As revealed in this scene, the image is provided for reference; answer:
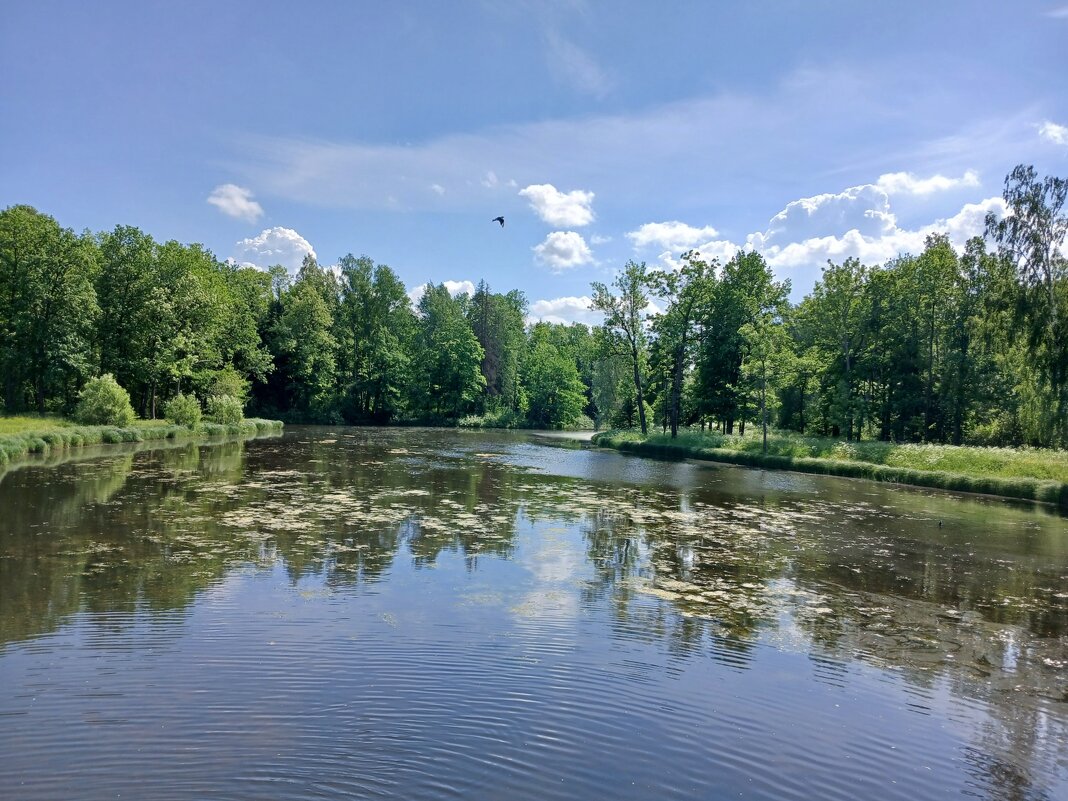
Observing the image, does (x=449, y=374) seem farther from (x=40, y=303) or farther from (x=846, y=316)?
(x=846, y=316)

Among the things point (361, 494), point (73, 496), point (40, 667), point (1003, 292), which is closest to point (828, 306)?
point (1003, 292)

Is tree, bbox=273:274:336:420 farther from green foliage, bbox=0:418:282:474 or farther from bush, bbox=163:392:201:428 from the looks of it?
bush, bbox=163:392:201:428

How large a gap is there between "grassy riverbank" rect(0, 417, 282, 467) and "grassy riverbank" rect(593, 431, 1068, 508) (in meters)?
29.1

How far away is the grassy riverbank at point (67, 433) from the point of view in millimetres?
26734

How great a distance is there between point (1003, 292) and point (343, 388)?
59.9m

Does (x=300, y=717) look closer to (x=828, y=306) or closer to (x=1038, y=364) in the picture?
(x=1038, y=364)

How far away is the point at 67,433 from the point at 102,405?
5900 mm

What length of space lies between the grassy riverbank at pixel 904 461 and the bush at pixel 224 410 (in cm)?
2861

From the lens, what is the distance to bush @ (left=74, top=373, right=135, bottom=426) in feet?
118

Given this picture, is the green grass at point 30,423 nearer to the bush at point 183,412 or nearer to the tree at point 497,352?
the bush at point 183,412

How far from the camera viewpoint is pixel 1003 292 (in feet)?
91.2

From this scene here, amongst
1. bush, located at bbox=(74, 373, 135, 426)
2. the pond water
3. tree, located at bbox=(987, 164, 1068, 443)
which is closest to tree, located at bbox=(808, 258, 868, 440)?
tree, located at bbox=(987, 164, 1068, 443)

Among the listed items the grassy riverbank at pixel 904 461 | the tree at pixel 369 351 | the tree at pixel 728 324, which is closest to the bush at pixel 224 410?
the tree at pixel 369 351

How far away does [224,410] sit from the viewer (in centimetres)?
4609
